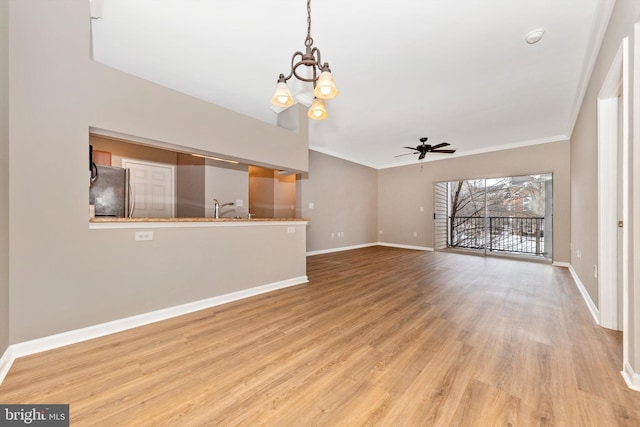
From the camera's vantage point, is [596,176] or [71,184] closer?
[71,184]

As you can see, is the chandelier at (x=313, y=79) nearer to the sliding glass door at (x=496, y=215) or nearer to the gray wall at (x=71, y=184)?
the gray wall at (x=71, y=184)

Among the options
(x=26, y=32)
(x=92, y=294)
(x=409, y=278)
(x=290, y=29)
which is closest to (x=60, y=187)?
(x=92, y=294)

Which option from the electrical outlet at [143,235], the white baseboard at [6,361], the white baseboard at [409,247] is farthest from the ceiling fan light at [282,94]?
the white baseboard at [409,247]

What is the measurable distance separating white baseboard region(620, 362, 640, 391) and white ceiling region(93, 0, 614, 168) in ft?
8.98

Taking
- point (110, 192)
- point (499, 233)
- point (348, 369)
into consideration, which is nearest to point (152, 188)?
point (110, 192)

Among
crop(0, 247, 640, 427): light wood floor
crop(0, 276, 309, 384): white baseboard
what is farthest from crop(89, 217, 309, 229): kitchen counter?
crop(0, 247, 640, 427): light wood floor

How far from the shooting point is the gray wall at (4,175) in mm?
1573

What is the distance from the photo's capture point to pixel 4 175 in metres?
1.62

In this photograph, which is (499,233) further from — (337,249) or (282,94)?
(282,94)

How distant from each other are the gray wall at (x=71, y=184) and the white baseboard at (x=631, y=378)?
3.43m

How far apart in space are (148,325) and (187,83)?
3.06 metres

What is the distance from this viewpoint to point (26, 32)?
1739mm
